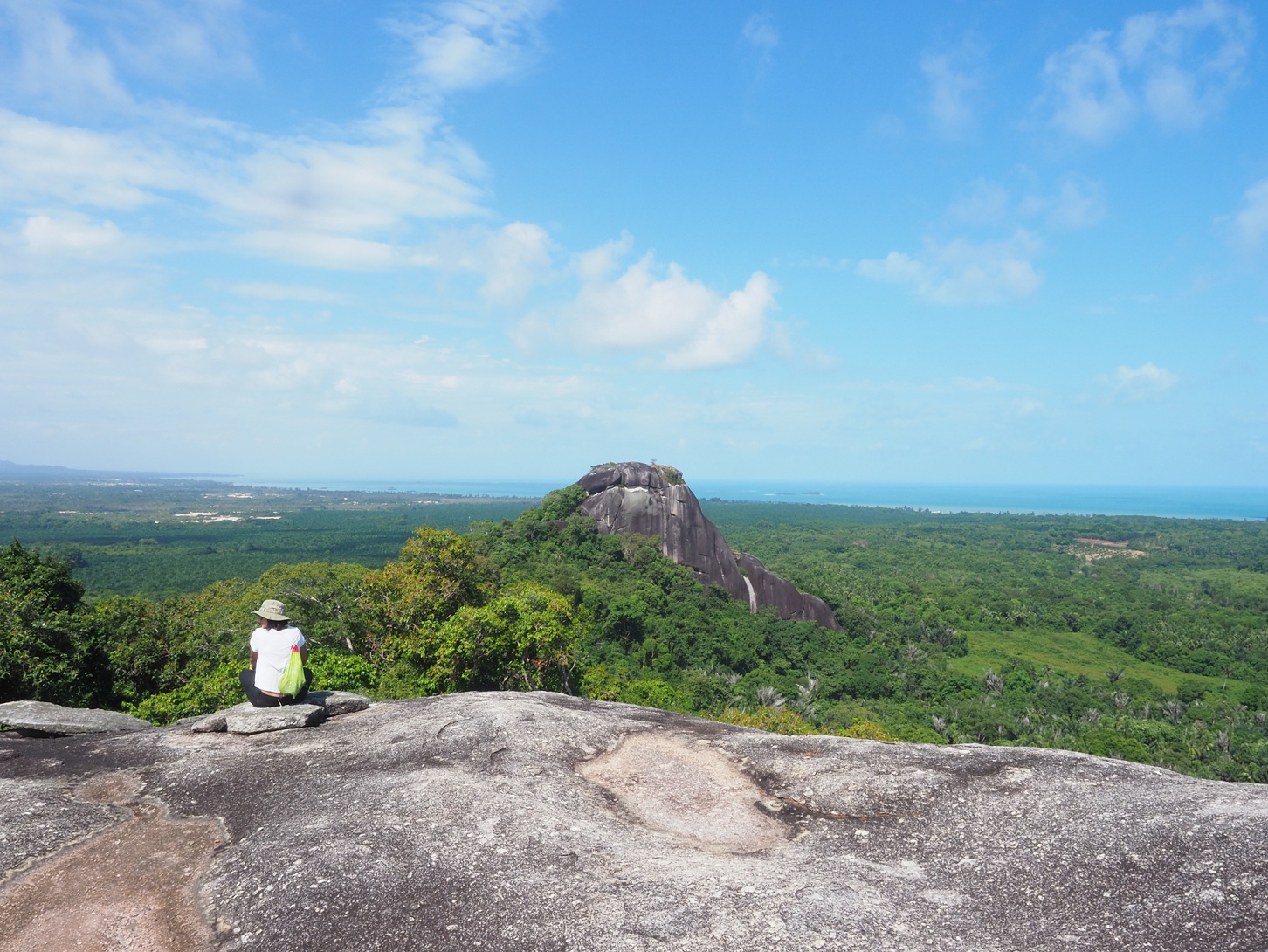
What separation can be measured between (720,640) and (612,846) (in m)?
35.6

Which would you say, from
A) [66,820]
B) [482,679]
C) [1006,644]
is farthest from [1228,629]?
[66,820]

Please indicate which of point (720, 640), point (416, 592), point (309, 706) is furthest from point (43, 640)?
point (720, 640)

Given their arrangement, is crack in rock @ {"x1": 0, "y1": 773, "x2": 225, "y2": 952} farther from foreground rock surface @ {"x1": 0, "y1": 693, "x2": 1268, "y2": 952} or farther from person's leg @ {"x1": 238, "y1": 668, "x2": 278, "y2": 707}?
person's leg @ {"x1": 238, "y1": 668, "x2": 278, "y2": 707}

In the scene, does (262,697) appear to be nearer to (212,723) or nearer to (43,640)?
(212,723)

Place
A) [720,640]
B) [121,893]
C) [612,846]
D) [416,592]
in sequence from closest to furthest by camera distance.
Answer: [121,893] < [612,846] < [416,592] < [720,640]

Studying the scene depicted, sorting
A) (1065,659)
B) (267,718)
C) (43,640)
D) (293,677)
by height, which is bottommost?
(1065,659)

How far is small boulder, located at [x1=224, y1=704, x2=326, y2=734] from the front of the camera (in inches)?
314

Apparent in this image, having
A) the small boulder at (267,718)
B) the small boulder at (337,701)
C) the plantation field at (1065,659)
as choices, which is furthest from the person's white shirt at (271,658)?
the plantation field at (1065,659)

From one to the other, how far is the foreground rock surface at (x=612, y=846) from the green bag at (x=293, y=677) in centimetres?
78

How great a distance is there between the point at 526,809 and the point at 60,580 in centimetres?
1914

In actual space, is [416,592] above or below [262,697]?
below

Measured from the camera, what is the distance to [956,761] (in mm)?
6762

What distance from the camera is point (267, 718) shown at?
26.4ft

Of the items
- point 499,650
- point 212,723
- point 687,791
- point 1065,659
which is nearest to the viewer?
point 687,791
